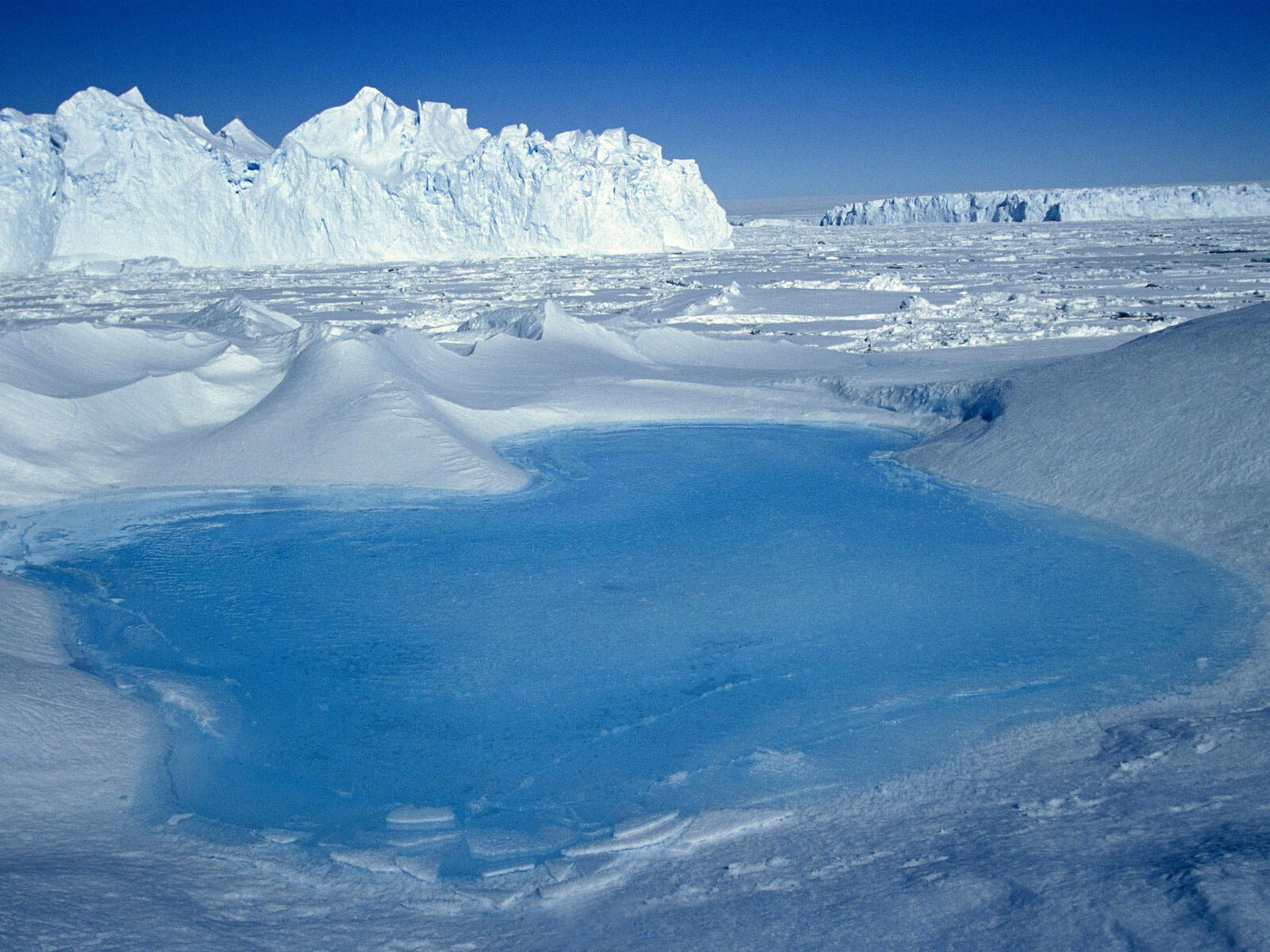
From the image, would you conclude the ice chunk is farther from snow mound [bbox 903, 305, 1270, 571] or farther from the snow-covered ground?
snow mound [bbox 903, 305, 1270, 571]

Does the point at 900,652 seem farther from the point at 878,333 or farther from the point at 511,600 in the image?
the point at 878,333

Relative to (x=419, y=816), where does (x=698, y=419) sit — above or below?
above

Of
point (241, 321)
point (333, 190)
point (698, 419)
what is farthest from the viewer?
point (333, 190)

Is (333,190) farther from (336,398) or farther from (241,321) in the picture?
(336,398)

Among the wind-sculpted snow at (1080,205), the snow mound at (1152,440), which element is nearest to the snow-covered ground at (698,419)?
the snow mound at (1152,440)

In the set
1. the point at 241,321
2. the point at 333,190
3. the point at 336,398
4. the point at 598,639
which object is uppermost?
the point at 333,190

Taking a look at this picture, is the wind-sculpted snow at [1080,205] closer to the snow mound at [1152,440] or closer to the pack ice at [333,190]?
the pack ice at [333,190]

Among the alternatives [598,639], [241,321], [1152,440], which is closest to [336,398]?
[598,639]
